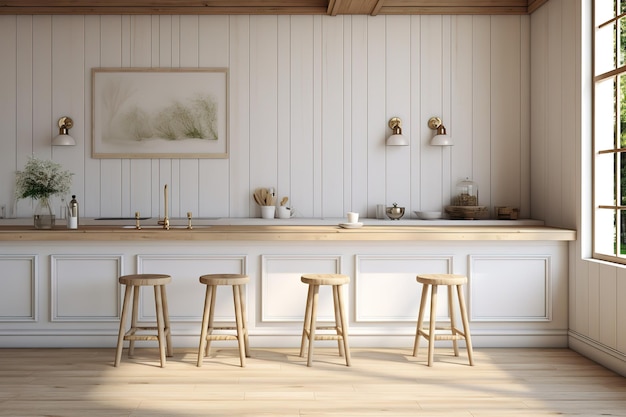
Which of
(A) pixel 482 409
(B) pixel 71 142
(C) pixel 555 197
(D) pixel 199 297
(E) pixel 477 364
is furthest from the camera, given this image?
(B) pixel 71 142

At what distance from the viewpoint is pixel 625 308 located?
167 inches

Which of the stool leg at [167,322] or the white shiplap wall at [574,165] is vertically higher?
the white shiplap wall at [574,165]

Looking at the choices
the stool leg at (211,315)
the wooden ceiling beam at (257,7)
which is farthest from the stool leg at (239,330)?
the wooden ceiling beam at (257,7)

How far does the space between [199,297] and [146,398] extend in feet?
4.20

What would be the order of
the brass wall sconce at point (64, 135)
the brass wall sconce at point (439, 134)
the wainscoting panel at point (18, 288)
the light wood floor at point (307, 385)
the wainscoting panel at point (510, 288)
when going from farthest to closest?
the brass wall sconce at point (439, 134)
the brass wall sconce at point (64, 135)
the wainscoting panel at point (510, 288)
the wainscoting panel at point (18, 288)
the light wood floor at point (307, 385)

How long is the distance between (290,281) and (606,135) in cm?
252

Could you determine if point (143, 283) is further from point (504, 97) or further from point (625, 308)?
point (504, 97)

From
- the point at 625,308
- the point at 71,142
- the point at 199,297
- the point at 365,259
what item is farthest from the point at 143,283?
the point at 625,308

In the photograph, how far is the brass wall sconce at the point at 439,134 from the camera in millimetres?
5895

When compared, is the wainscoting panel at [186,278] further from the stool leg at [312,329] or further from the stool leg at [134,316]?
the stool leg at [312,329]

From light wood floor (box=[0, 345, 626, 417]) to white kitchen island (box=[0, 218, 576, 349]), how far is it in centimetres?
18

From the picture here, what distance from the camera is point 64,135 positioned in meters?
5.84

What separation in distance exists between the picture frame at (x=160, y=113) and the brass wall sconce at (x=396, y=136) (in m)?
1.48

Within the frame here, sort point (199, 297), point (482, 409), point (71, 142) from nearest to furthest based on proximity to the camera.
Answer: point (482, 409), point (199, 297), point (71, 142)
